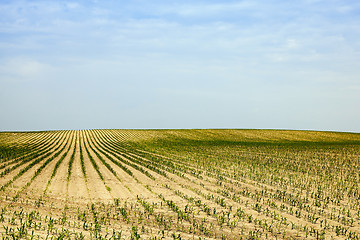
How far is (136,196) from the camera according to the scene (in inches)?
531

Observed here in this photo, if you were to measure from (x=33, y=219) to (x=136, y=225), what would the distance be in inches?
127

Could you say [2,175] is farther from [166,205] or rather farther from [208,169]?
[208,169]

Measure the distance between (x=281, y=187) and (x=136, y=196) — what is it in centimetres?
811

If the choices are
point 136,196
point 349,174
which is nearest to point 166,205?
point 136,196

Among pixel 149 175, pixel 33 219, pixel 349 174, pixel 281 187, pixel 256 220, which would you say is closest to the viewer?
pixel 33 219

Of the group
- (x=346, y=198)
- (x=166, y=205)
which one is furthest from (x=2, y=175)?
(x=346, y=198)

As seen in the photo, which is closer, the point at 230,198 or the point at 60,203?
the point at 60,203

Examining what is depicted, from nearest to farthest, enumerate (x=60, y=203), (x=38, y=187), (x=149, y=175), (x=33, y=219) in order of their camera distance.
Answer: (x=33, y=219) → (x=60, y=203) → (x=38, y=187) → (x=149, y=175)

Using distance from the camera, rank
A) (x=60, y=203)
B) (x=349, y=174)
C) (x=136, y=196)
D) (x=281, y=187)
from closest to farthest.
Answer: (x=60, y=203) → (x=136, y=196) → (x=281, y=187) → (x=349, y=174)

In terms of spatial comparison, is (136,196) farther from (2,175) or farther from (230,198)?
(2,175)

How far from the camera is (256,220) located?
10453 millimetres

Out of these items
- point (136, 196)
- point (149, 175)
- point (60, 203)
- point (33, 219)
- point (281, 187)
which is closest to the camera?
point (33, 219)

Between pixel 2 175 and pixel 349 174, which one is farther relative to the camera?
pixel 349 174

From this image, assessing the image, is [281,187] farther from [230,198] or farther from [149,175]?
[149,175]
